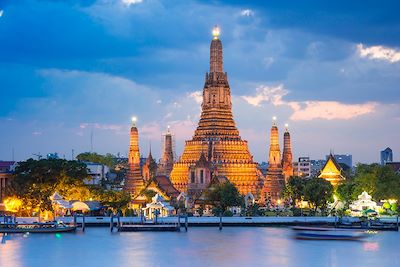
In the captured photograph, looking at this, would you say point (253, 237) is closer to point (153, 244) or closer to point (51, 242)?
point (153, 244)

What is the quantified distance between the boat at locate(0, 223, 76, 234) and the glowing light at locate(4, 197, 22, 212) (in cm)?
626

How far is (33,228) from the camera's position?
7906 centimetres

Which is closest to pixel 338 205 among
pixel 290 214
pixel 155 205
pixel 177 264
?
pixel 290 214

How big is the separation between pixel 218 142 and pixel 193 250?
54.4m

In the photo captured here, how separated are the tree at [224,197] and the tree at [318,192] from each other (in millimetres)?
7490

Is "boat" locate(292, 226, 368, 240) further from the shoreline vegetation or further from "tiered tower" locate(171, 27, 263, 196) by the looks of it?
"tiered tower" locate(171, 27, 263, 196)

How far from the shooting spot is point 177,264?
61625mm

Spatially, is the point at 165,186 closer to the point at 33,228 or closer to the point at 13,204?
the point at 13,204

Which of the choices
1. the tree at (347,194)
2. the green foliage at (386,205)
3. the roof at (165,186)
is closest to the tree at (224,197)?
the tree at (347,194)

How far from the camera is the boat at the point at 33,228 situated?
259 feet

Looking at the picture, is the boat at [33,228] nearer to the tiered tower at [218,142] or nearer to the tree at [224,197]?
the tree at [224,197]

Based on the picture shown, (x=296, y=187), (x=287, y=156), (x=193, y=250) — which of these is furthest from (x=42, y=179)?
(x=287, y=156)

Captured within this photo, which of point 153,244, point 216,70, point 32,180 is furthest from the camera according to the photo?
point 216,70

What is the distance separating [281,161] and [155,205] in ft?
127
